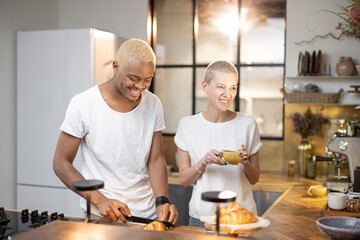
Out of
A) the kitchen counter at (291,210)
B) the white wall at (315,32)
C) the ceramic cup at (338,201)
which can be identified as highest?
the white wall at (315,32)

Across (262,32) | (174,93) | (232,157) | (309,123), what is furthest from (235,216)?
(174,93)

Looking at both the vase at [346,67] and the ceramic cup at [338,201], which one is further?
the vase at [346,67]

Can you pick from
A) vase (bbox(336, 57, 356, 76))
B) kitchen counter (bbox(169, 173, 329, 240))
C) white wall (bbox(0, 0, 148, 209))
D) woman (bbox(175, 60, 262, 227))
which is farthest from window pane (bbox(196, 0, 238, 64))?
woman (bbox(175, 60, 262, 227))

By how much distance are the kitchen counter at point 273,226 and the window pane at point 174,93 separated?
782 mm

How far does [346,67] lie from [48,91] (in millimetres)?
2639

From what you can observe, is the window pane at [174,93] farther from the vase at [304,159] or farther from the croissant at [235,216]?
the croissant at [235,216]

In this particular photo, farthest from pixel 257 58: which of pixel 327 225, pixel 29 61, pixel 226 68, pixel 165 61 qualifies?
pixel 327 225

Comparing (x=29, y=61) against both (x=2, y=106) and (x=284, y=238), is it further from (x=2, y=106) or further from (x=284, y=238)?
(x=284, y=238)

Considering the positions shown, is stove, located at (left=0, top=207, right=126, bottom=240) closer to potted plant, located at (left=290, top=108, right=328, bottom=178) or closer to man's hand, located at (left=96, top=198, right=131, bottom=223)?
man's hand, located at (left=96, top=198, right=131, bottom=223)

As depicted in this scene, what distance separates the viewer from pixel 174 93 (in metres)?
4.95

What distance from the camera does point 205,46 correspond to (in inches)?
190

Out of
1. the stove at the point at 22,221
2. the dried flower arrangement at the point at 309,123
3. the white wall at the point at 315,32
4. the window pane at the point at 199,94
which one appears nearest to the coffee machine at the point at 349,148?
the dried flower arrangement at the point at 309,123

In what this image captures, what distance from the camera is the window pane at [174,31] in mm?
4863

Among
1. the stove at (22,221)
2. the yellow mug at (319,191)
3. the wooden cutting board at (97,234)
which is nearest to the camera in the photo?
the wooden cutting board at (97,234)
